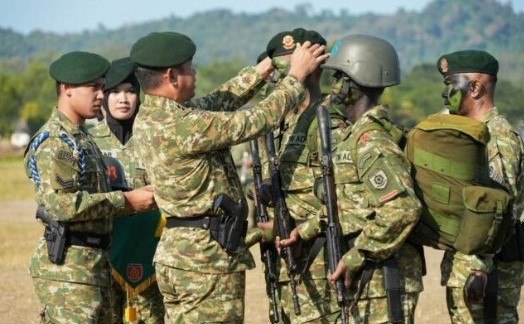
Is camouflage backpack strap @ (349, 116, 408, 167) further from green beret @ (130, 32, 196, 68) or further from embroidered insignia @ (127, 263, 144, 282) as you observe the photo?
embroidered insignia @ (127, 263, 144, 282)

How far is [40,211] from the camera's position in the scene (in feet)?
23.2

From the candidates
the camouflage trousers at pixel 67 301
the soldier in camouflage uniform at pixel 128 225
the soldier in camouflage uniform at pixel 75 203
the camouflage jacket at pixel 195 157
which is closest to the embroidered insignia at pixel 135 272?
the soldier in camouflage uniform at pixel 128 225

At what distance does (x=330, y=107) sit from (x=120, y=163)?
2304 mm

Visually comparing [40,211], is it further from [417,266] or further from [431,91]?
[431,91]

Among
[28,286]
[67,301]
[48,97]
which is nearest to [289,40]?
[67,301]

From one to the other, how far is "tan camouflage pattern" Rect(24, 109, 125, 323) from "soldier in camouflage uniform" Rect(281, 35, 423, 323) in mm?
1451

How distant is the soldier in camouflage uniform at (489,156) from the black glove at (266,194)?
44.8 inches

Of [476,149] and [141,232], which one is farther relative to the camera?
[141,232]

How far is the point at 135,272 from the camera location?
8.08 metres

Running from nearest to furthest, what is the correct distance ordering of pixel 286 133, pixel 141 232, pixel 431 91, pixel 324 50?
pixel 324 50 → pixel 286 133 → pixel 141 232 → pixel 431 91

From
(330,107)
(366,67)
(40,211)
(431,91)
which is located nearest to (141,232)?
(40,211)

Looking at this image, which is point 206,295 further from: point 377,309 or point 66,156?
point 66,156

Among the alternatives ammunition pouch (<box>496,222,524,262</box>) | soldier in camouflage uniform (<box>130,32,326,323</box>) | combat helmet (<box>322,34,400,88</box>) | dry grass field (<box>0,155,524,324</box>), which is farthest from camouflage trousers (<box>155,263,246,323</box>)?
dry grass field (<box>0,155,524,324</box>)

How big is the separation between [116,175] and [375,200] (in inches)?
108
